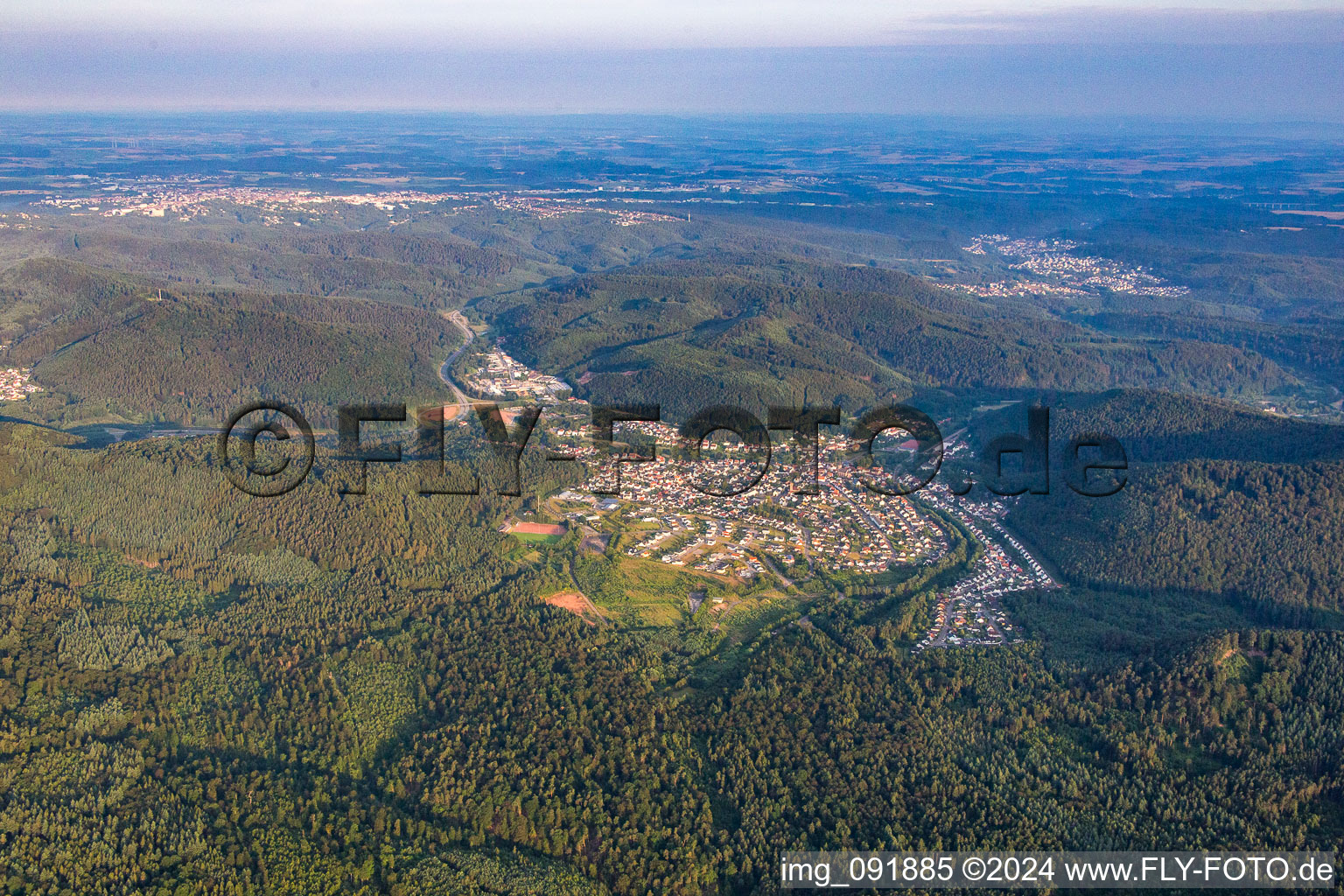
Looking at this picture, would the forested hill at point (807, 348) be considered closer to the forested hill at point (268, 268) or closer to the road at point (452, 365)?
the road at point (452, 365)

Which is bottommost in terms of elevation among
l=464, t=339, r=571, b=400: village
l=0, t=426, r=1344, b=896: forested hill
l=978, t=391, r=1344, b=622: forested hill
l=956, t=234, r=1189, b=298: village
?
l=0, t=426, r=1344, b=896: forested hill

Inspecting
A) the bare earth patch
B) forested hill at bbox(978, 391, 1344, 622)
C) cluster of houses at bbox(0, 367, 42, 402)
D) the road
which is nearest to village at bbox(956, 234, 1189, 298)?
the road

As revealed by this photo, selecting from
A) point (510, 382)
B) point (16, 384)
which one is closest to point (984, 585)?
point (510, 382)

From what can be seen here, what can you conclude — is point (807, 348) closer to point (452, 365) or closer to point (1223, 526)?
point (452, 365)

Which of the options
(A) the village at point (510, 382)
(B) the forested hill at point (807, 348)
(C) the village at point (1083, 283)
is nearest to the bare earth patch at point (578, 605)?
(B) the forested hill at point (807, 348)

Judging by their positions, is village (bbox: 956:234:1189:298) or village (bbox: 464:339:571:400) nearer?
village (bbox: 464:339:571:400)

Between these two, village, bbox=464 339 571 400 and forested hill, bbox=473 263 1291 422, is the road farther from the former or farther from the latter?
forested hill, bbox=473 263 1291 422
